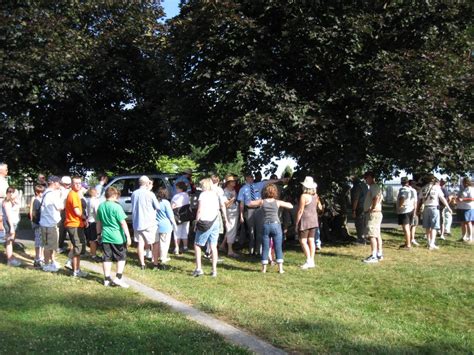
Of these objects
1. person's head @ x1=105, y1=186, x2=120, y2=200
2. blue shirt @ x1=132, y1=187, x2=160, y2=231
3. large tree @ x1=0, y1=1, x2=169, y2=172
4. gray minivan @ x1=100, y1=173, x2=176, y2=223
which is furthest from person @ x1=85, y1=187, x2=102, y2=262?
large tree @ x1=0, y1=1, x2=169, y2=172

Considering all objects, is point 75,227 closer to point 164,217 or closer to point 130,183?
point 164,217

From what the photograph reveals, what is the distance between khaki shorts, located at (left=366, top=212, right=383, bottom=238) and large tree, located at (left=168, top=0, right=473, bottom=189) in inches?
55.4

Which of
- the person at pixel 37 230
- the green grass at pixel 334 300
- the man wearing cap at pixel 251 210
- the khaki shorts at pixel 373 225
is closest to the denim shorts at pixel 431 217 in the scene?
the green grass at pixel 334 300

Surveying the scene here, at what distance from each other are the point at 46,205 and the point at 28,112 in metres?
8.22

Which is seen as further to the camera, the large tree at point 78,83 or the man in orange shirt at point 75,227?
the large tree at point 78,83

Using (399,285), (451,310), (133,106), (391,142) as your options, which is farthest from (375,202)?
(133,106)

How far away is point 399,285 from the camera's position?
8.58 meters

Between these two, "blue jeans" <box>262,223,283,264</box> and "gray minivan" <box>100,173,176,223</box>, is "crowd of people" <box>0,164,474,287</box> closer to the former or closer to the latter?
"blue jeans" <box>262,223,283,264</box>

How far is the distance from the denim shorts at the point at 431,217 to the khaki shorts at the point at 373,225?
2640 millimetres

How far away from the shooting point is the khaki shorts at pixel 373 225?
10734 millimetres

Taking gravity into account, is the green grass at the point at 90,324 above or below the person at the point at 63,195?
below

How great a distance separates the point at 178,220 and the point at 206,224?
92.1 inches

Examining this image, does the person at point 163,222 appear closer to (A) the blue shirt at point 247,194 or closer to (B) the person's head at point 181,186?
(B) the person's head at point 181,186

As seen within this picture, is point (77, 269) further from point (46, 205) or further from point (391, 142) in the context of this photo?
point (391, 142)
